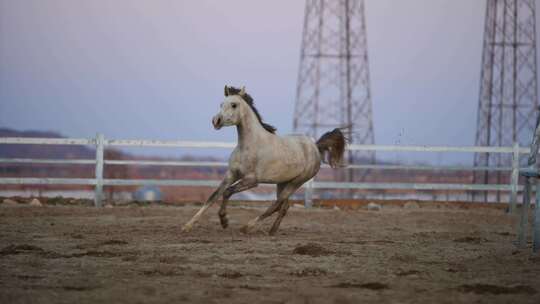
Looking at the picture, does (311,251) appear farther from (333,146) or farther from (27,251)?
(333,146)

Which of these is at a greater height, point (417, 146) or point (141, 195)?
point (417, 146)

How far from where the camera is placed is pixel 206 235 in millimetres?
10297

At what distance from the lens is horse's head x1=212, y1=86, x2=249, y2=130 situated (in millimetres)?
10312

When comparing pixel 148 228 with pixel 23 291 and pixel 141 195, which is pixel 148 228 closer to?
pixel 23 291

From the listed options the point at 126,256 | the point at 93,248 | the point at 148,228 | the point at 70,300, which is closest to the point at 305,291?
the point at 70,300

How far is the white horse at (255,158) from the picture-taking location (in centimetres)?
1048

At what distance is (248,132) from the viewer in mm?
10641

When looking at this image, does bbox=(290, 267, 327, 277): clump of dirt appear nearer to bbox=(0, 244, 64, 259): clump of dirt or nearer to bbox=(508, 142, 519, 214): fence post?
bbox=(0, 244, 64, 259): clump of dirt

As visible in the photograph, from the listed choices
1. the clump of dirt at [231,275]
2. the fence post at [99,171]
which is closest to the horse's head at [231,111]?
the clump of dirt at [231,275]

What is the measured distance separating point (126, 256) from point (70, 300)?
2313 mm

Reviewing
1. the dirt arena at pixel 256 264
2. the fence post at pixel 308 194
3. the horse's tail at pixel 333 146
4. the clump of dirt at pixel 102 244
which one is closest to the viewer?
the dirt arena at pixel 256 264

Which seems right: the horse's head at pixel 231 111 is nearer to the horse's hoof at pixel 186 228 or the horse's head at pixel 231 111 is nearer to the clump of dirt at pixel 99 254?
the horse's hoof at pixel 186 228

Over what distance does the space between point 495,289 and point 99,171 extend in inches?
459

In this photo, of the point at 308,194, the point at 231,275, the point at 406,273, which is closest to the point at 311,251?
the point at 406,273
